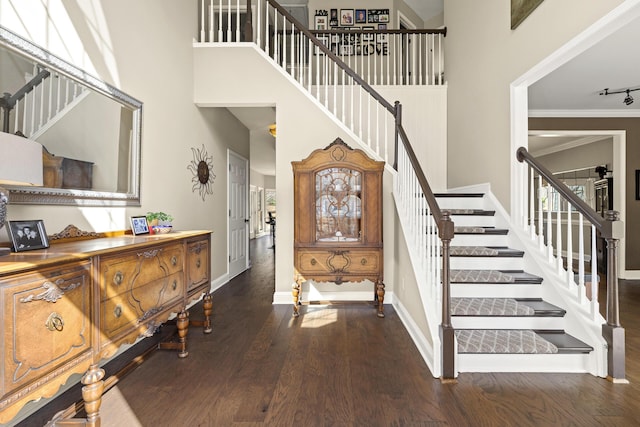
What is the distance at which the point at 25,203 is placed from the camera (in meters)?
1.74

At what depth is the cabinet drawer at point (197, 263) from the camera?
2561 mm

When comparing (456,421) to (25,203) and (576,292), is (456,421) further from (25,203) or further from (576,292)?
(25,203)

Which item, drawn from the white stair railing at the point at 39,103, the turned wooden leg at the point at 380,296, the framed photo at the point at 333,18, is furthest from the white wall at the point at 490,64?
the white stair railing at the point at 39,103

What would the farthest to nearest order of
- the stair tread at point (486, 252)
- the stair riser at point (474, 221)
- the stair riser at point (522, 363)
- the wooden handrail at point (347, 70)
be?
the wooden handrail at point (347, 70) < the stair riser at point (474, 221) < the stair tread at point (486, 252) < the stair riser at point (522, 363)

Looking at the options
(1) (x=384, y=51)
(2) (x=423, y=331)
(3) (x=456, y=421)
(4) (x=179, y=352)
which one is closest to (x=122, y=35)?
(4) (x=179, y=352)

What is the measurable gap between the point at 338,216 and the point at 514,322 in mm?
1817

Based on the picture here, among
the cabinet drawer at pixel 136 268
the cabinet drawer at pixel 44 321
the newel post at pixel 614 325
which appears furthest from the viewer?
the newel post at pixel 614 325

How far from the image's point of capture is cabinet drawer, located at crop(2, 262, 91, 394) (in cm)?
115

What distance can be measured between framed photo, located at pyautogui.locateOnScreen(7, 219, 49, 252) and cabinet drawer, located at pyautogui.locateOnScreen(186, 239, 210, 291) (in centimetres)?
99

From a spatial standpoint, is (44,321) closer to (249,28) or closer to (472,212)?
(472,212)

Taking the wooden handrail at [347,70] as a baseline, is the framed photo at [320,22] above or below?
above

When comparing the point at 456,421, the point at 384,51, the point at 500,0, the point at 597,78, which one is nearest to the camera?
the point at 456,421

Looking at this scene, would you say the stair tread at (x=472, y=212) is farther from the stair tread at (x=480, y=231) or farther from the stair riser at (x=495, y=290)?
the stair riser at (x=495, y=290)

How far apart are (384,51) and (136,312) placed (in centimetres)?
590
